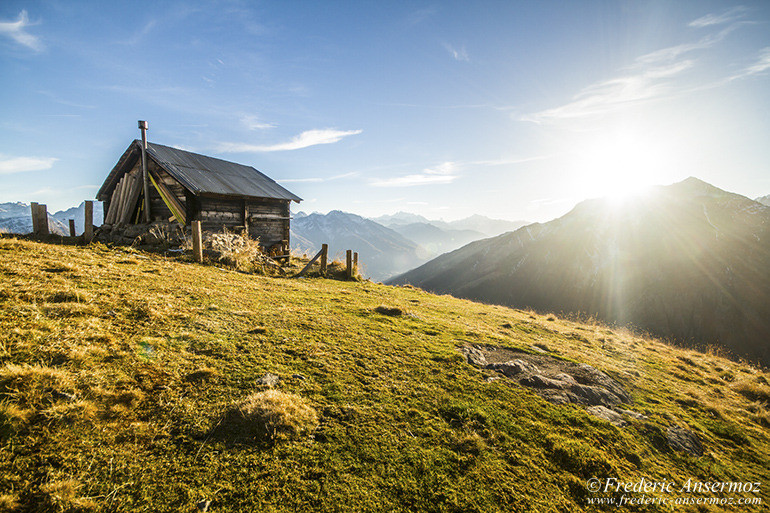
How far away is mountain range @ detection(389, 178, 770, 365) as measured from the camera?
370 feet

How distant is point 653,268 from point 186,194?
180 meters

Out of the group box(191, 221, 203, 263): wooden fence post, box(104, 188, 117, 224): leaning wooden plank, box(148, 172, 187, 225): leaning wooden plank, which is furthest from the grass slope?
box(104, 188, 117, 224): leaning wooden plank

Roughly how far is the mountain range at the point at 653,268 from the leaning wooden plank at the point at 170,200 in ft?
404

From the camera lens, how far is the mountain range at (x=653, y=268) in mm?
112750

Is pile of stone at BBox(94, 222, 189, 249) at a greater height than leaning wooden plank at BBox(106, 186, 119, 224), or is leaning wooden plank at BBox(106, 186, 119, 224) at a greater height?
leaning wooden plank at BBox(106, 186, 119, 224)

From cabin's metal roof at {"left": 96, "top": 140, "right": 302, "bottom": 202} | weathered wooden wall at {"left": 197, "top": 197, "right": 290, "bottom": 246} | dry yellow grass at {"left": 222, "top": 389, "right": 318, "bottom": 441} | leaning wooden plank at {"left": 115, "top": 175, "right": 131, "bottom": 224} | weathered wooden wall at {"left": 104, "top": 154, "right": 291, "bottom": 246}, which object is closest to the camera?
dry yellow grass at {"left": 222, "top": 389, "right": 318, "bottom": 441}

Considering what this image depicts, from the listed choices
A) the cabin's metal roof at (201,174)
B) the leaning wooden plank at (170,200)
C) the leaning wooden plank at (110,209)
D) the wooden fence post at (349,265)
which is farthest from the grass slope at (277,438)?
the leaning wooden plank at (110,209)

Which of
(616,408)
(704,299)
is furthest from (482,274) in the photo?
(616,408)

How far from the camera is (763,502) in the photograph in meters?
3.93

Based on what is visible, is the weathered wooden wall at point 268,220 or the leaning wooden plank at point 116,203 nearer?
the leaning wooden plank at point 116,203

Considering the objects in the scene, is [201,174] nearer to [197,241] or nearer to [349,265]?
[197,241]

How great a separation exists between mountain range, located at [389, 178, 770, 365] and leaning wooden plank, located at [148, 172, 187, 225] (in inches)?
4849

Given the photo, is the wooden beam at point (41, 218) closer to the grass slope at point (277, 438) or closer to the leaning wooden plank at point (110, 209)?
the leaning wooden plank at point (110, 209)

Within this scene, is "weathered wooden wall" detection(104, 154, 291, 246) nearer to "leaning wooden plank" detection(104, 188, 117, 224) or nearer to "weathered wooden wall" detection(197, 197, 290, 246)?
"weathered wooden wall" detection(197, 197, 290, 246)
